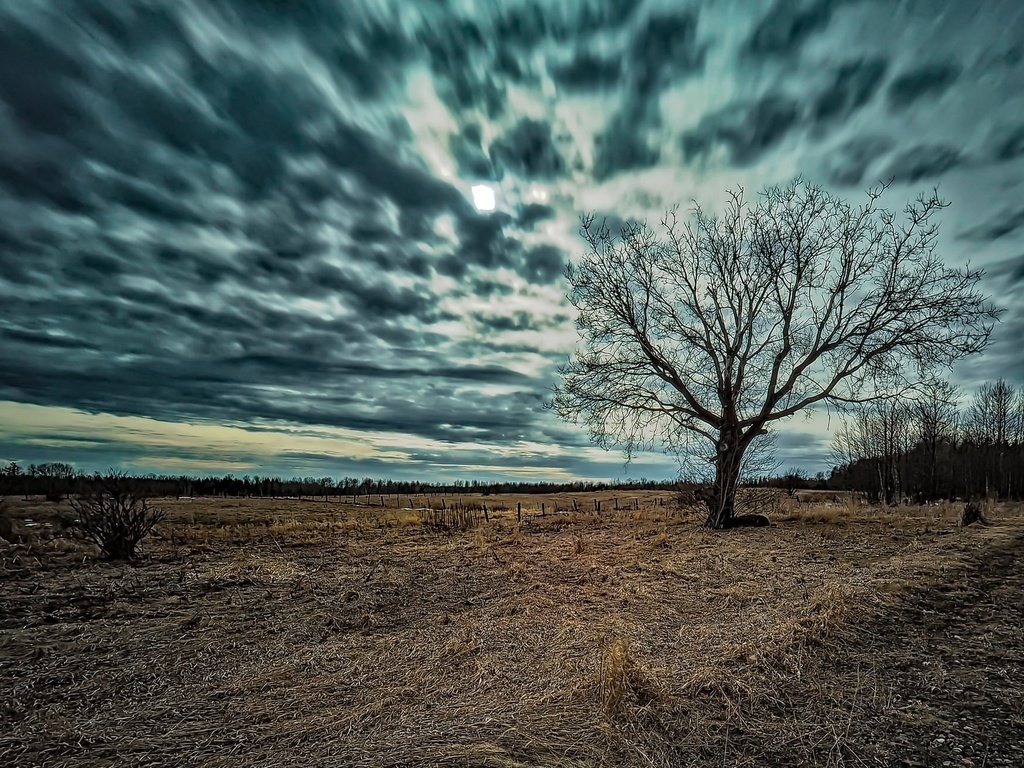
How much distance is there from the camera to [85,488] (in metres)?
12.9

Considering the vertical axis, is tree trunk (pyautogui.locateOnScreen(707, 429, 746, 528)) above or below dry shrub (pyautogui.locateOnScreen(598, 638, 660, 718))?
above

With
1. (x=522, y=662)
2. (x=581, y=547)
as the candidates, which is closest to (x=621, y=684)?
(x=522, y=662)

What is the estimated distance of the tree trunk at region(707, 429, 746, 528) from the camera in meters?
18.3

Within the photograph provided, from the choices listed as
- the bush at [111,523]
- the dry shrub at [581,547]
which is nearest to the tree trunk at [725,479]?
the dry shrub at [581,547]

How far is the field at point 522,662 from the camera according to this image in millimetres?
3793

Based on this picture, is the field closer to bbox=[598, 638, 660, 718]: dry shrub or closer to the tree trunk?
bbox=[598, 638, 660, 718]: dry shrub

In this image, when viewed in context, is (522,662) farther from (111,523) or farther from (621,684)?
(111,523)

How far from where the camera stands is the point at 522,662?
5.68 meters

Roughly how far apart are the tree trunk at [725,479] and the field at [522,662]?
22.0 ft

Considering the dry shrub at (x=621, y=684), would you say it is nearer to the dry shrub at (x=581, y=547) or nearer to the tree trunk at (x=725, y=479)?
the dry shrub at (x=581, y=547)

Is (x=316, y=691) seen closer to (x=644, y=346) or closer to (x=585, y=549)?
(x=585, y=549)

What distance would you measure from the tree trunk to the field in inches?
263

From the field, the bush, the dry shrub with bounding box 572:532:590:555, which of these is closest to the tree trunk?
the dry shrub with bounding box 572:532:590:555

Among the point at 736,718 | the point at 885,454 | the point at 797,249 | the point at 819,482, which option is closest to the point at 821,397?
the point at 797,249
